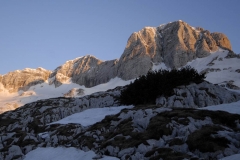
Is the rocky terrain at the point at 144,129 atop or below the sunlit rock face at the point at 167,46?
below

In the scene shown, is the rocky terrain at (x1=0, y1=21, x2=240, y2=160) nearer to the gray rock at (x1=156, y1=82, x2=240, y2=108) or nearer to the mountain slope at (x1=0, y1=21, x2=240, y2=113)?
the gray rock at (x1=156, y1=82, x2=240, y2=108)

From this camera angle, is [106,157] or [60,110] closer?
[106,157]

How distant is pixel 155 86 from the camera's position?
42.6m

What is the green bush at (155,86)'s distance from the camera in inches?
1644

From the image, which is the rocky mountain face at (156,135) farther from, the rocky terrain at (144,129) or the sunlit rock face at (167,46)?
the sunlit rock face at (167,46)

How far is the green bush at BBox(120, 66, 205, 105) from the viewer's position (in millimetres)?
41747

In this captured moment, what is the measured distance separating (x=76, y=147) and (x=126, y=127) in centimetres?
572

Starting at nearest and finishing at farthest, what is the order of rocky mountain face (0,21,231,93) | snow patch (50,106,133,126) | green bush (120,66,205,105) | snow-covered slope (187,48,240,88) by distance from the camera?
snow patch (50,106,133,126) → green bush (120,66,205,105) → snow-covered slope (187,48,240,88) → rocky mountain face (0,21,231,93)

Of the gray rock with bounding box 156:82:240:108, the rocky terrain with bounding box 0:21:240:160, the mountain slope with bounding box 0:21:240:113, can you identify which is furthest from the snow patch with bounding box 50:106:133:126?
the mountain slope with bounding box 0:21:240:113

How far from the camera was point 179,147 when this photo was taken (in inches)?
678

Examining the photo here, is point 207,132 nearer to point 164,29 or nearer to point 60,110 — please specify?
point 60,110

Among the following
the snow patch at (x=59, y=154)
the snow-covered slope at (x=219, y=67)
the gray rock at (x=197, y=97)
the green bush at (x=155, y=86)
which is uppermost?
the snow-covered slope at (x=219, y=67)

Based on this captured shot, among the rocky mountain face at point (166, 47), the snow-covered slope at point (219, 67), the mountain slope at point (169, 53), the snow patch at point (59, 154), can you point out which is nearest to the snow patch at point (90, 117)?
the snow patch at point (59, 154)

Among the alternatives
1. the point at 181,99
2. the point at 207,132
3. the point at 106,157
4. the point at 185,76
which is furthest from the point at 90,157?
→ the point at 185,76
